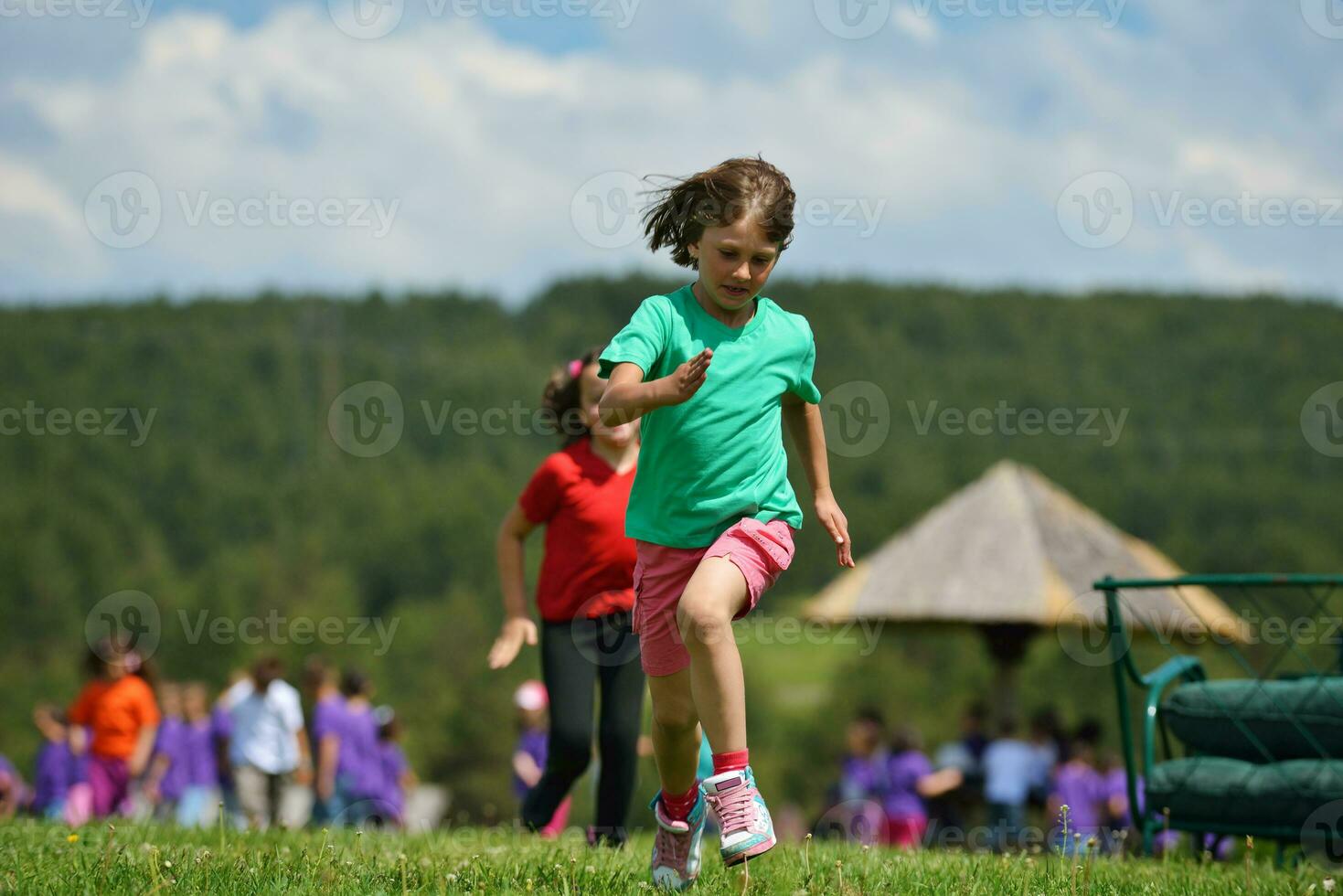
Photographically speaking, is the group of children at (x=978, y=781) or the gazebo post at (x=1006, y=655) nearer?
the group of children at (x=978, y=781)

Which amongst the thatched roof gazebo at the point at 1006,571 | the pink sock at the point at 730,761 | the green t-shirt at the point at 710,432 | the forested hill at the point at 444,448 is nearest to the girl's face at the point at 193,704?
the thatched roof gazebo at the point at 1006,571

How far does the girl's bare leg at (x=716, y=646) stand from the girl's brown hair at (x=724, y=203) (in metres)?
0.91

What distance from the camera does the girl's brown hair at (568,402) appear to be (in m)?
5.66

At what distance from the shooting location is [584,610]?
5.32 metres

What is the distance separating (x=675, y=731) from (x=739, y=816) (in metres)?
0.49

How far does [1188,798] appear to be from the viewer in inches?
195

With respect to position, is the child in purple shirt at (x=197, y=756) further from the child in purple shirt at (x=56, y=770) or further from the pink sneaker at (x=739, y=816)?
the pink sneaker at (x=739, y=816)

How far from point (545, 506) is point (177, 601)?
73.6 metres

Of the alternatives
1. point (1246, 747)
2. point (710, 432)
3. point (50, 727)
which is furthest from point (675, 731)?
point (50, 727)

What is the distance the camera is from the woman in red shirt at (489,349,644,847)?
5.24 metres

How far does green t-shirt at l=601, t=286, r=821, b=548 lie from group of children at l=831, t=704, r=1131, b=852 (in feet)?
23.0

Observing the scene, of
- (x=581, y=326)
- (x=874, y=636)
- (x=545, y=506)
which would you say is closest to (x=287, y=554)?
(x=581, y=326)

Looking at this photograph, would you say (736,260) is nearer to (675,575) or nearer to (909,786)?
(675,575)

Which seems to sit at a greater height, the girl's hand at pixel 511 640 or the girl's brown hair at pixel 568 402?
the girl's brown hair at pixel 568 402
